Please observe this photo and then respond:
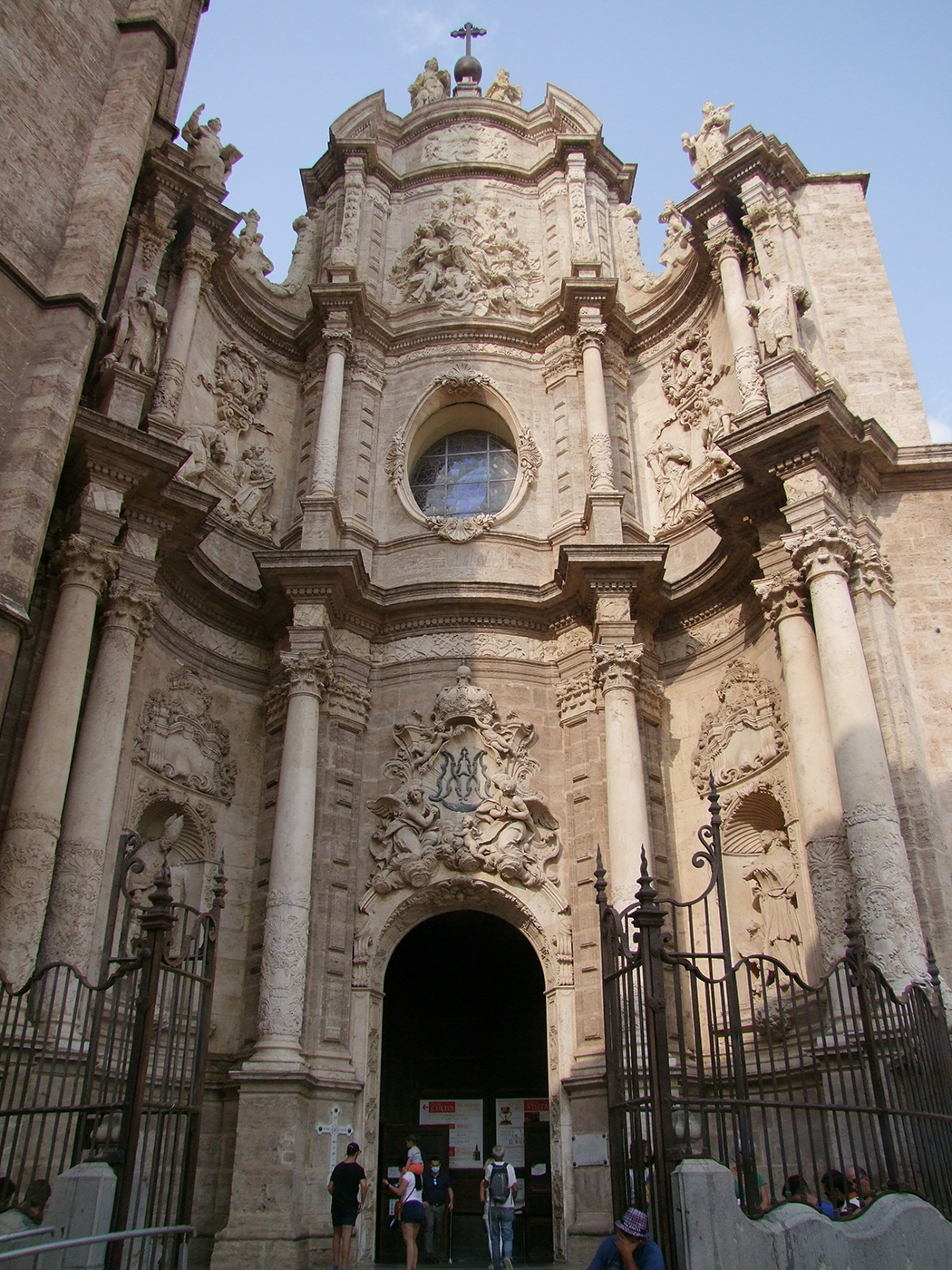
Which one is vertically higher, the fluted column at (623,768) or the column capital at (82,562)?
the column capital at (82,562)

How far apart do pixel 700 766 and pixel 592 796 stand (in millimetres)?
1412

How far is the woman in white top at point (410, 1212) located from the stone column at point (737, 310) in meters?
9.38

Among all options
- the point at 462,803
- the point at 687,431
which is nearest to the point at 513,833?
the point at 462,803

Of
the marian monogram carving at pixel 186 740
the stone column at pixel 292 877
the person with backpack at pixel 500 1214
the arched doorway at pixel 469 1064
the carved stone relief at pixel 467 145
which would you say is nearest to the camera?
the person with backpack at pixel 500 1214

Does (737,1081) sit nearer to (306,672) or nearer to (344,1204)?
(344,1204)

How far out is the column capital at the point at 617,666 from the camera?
43.5 ft

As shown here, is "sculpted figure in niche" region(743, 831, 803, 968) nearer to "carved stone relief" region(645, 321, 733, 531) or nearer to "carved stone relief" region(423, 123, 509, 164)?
"carved stone relief" region(645, 321, 733, 531)

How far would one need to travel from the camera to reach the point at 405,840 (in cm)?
1326

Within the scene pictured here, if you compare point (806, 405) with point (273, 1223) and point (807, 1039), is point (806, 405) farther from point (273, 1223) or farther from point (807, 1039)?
point (273, 1223)

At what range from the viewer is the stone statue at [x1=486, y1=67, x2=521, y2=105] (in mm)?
20250

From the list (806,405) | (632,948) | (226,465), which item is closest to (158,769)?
(226,465)

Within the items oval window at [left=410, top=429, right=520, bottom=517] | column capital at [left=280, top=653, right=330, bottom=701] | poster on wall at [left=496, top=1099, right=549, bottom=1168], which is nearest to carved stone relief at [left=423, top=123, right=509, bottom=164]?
oval window at [left=410, top=429, right=520, bottom=517]

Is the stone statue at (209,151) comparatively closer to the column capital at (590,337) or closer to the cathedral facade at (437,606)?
the cathedral facade at (437,606)

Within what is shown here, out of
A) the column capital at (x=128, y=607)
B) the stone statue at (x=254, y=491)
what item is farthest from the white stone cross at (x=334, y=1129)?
the stone statue at (x=254, y=491)
